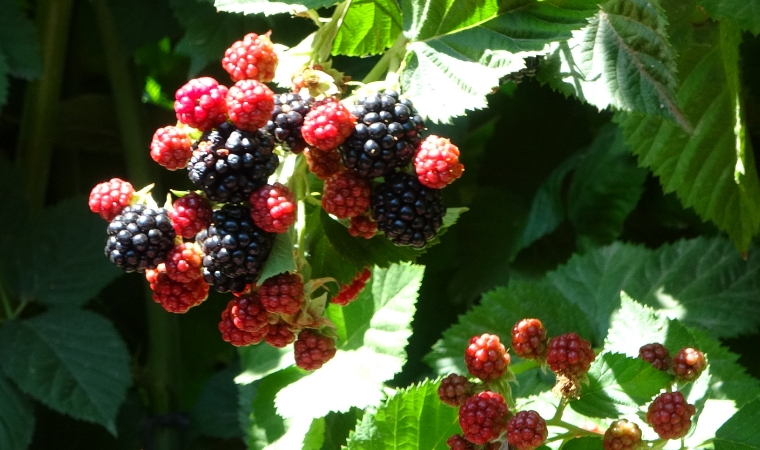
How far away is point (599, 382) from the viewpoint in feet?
2.57

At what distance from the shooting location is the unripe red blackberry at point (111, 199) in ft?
2.58

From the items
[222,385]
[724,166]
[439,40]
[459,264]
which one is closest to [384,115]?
[439,40]

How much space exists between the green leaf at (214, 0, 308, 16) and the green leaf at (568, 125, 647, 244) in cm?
61

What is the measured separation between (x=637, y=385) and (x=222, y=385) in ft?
3.01

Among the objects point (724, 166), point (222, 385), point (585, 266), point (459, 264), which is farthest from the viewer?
point (222, 385)

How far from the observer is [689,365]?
760 millimetres

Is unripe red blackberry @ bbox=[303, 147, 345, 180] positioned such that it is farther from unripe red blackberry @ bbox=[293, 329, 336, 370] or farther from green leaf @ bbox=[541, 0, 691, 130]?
green leaf @ bbox=[541, 0, 691, 130]

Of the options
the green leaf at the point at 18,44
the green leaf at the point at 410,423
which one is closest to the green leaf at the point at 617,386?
the green leaf at the point at 410,423

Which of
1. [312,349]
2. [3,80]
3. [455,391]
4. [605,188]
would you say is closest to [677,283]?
[605,188]

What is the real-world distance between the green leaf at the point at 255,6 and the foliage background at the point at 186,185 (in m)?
0.34

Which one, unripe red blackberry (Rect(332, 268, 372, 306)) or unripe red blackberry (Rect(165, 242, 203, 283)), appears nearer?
unripe red blackberry (Rect(165, 242, 203, 283))

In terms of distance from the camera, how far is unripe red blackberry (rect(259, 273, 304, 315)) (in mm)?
701

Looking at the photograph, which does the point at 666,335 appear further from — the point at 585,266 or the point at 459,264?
the point at 459,264

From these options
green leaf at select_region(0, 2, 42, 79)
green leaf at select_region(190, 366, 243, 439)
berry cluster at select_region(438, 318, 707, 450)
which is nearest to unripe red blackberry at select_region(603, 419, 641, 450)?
berry cluster at select_region(438, 318, 707, 450)
